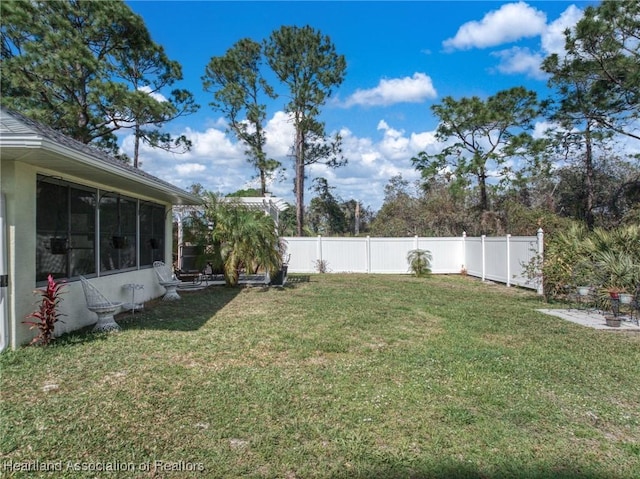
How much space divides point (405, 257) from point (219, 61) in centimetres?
1459

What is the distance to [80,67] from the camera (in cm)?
1459

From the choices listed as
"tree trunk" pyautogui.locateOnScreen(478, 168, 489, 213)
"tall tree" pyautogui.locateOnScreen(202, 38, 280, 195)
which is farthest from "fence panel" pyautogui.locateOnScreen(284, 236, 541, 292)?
"tall tree" pyautogui.locateOnScreen(202, 38, 280, 195)

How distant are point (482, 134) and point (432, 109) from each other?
293 cm

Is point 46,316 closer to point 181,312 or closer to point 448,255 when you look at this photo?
point 181,312

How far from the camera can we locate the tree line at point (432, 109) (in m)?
13.6

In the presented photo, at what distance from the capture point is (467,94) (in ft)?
65.1

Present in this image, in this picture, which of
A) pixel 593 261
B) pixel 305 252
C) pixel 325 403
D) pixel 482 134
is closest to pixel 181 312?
pixel 325 403

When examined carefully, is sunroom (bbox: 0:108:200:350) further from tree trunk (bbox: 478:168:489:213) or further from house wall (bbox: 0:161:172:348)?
tree trunk (bbox: 478:168:489:213)

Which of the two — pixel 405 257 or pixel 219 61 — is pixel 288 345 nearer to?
pixel 405 257

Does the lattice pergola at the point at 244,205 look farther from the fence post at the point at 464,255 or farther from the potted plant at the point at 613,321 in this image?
the potted plant at the point at 613,321

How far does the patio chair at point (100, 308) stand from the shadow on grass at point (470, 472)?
476 cm

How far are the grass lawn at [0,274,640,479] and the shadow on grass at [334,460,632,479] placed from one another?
1 cm

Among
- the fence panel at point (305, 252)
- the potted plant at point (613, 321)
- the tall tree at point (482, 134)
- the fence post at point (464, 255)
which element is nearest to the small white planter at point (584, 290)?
the potted plant at point (613, 321)

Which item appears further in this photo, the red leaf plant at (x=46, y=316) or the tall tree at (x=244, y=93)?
the tall tree at (x=244, y=93)
